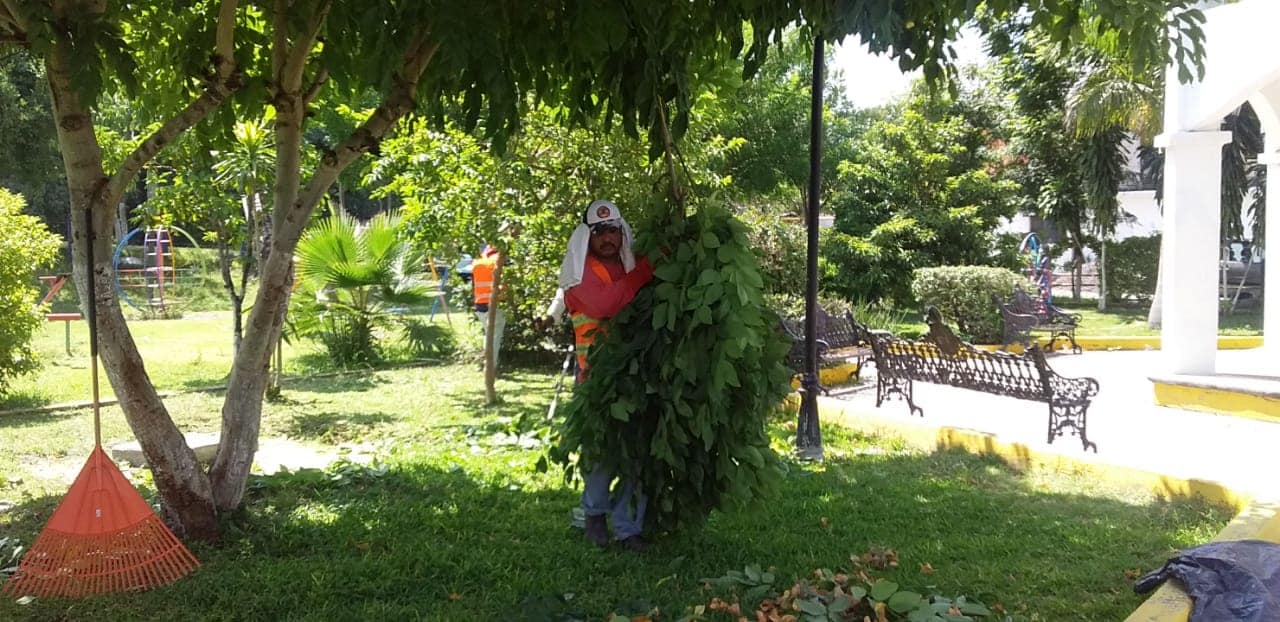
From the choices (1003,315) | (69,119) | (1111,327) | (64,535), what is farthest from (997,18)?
(1111,327)

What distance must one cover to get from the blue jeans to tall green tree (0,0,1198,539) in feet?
5.43

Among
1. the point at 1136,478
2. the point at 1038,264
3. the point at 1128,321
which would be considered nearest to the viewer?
the point at 1136,478

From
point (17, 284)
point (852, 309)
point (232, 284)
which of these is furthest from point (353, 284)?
point (852, 309)

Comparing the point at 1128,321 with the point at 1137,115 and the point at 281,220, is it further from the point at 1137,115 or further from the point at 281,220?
the point at 281,220

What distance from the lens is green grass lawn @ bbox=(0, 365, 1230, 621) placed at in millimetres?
3734

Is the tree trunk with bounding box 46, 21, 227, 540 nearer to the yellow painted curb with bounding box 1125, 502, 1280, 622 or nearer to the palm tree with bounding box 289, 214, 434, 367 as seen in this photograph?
the yellow painted curb with bounding box 1125, 502, 1280, 622

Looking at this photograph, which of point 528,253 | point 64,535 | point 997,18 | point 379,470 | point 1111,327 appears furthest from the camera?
point 1111,327

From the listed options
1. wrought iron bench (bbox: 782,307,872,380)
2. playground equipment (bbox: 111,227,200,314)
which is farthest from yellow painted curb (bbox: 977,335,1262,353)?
playground equipment (bbox: 111,227,200,314)

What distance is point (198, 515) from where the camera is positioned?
4.37 metres

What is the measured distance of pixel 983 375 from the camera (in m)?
7.73

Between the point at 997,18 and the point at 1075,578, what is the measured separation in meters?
2.49

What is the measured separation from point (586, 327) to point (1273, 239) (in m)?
9.64

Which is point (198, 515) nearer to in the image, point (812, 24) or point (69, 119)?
point (69, 119)

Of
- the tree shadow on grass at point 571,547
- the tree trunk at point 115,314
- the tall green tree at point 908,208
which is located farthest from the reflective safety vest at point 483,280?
the tall green tree at point 908,208
